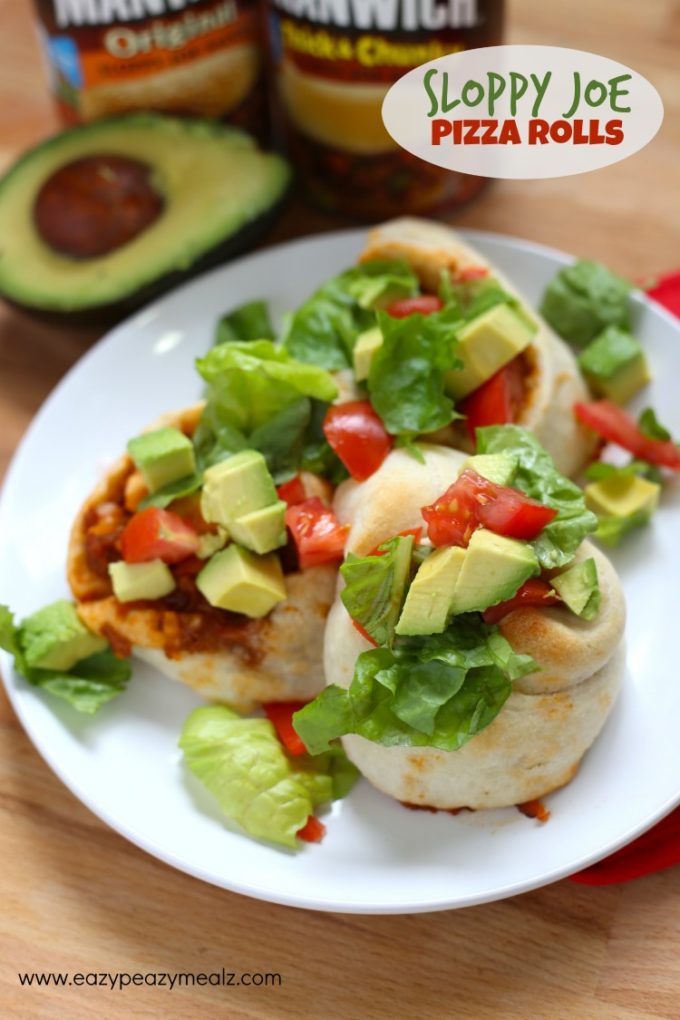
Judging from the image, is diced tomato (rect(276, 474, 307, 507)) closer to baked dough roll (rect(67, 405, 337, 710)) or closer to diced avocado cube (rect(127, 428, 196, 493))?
baked dough roll (rect(67, 405, 337, 710))

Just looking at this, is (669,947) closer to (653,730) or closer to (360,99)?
(653,730)

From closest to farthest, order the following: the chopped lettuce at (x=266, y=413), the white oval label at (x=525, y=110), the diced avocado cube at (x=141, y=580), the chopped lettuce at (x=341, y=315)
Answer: the white oval label at (x=525, y=110) → the diced avocado cube at (x=141, y=580) → the chopped lettuce at (x=266, y=413) → the chopped lettuce at (x=341, y=315)

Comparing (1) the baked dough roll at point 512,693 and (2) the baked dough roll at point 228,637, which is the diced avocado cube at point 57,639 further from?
(1) the baked dough roll at point 512,693

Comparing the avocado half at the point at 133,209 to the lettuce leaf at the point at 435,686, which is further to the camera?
the avocado half at the point at 133,209

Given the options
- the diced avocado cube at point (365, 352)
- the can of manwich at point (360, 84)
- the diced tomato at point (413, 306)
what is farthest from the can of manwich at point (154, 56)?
the diced avocado cube at point (365, 352)

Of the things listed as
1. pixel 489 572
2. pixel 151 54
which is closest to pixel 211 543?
pixel 489 572

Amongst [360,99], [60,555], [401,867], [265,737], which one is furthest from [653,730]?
[360,99]
